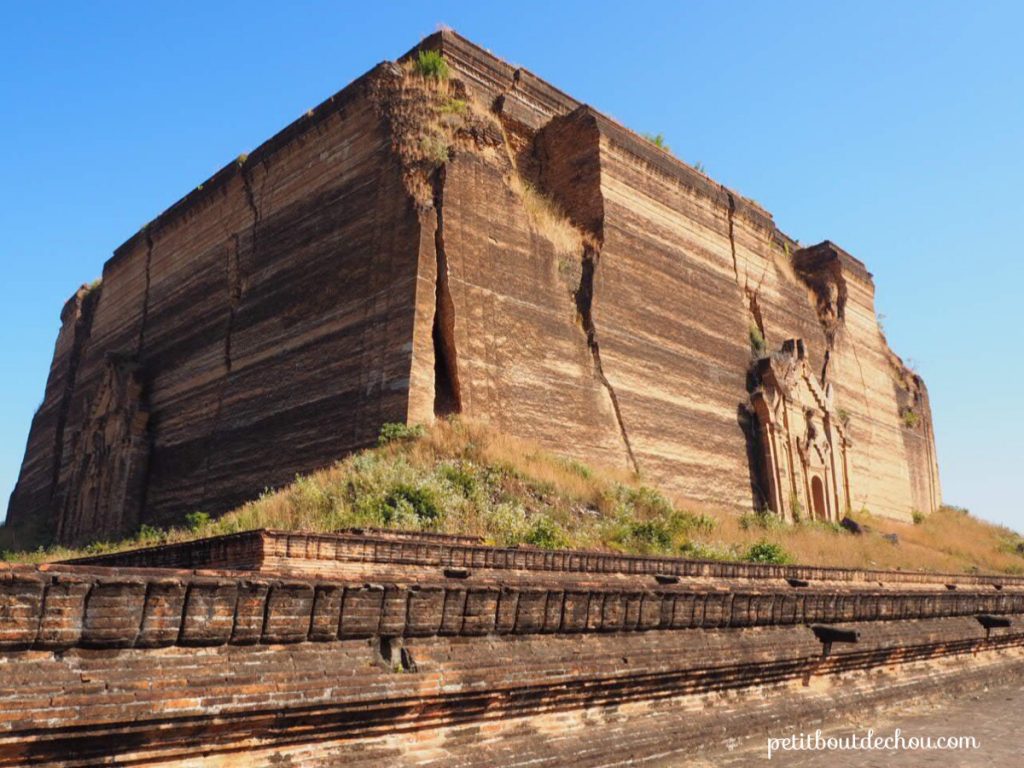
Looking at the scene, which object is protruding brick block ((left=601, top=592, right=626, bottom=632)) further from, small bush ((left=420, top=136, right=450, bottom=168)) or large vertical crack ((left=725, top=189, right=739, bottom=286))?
large vertical crack ((left=725, top=189, right=739, bottom=286))

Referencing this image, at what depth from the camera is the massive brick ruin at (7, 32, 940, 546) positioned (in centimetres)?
1620

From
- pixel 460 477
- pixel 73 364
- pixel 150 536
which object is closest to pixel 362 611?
pixel 460 477

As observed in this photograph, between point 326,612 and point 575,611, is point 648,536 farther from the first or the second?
point 326,612

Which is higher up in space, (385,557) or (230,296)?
(230,296)

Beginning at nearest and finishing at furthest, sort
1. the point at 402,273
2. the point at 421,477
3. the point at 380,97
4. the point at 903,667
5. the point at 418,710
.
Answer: the point at 418,710
the point at 903,667
the point at 421,477
the point at 402,273
the point at 380,97

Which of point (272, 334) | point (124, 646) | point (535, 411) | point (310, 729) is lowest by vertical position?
point (310, 729)

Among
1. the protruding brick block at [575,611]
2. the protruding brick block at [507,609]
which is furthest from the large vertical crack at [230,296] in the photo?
the protruding brick block at [507,609]

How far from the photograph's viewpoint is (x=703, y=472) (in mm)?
20172

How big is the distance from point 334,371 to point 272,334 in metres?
2.69

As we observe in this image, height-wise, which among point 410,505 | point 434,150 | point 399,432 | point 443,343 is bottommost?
point 410,505

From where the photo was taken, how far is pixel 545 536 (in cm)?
1244

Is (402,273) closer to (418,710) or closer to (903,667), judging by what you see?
(903,667)

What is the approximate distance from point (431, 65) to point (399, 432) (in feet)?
25.5

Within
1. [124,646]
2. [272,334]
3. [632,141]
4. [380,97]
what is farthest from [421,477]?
[632,141]
